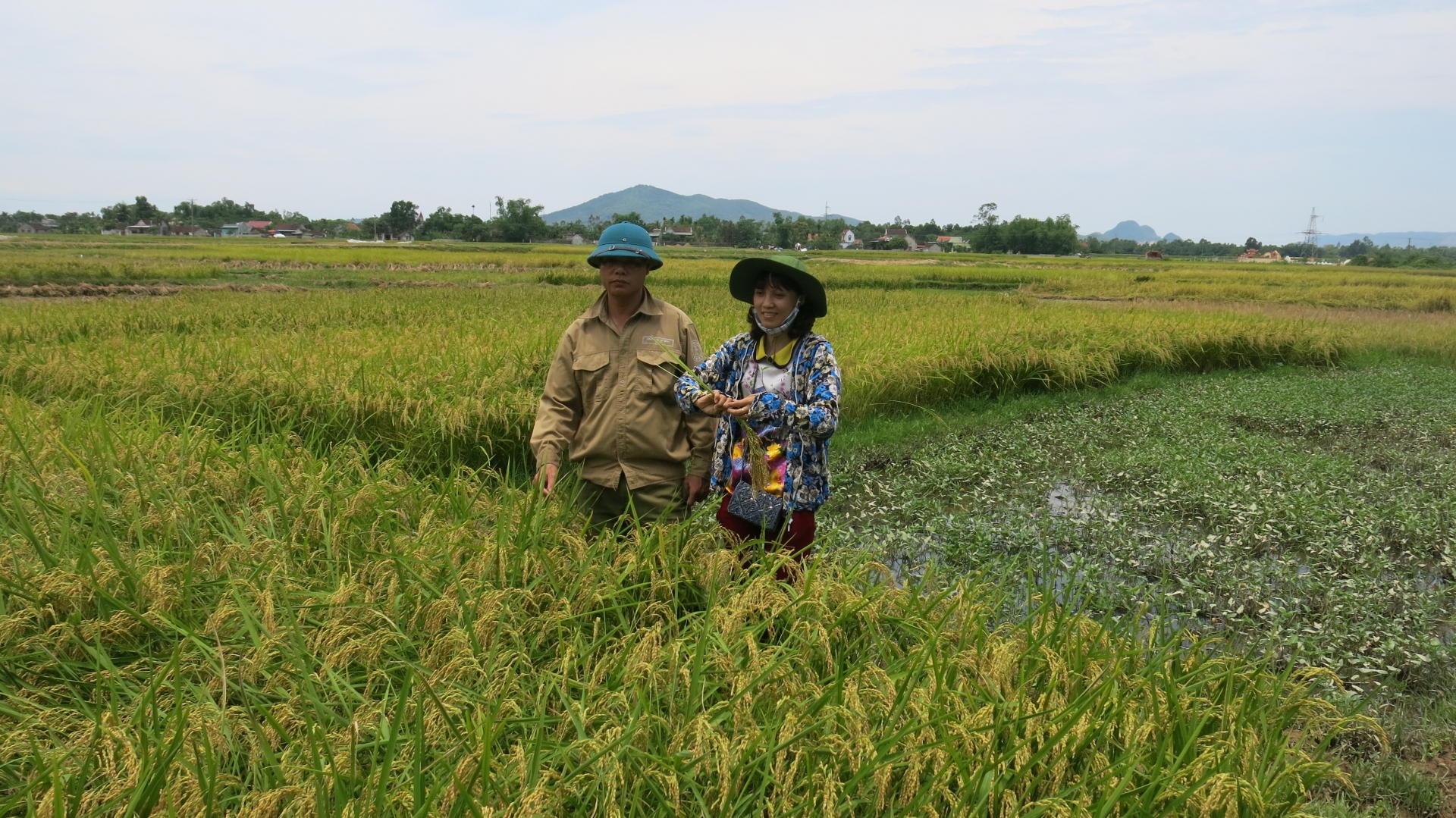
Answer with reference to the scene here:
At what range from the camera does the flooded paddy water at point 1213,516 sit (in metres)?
3.46

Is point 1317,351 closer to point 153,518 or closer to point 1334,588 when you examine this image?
point 1334,588

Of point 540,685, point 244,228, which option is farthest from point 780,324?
point 244,228

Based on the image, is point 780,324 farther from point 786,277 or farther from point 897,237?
point 897,237

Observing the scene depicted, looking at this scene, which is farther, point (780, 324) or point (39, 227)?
point (39, 227)

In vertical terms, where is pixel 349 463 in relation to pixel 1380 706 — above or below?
above

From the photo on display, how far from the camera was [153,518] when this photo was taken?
2621 millimetres

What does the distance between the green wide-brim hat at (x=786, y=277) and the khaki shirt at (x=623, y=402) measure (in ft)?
1.06

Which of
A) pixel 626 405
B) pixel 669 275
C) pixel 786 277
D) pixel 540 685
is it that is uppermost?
pixel 669 275

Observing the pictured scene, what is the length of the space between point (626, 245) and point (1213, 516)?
415cm

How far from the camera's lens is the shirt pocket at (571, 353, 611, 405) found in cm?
289

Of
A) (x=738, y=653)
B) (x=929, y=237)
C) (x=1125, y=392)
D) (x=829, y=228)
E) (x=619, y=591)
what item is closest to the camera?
(x=738, y=653)

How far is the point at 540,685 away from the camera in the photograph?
180cm

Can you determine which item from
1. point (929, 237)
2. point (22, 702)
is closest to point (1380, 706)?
point (22, 702)

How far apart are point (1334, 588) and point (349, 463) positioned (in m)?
4.83
